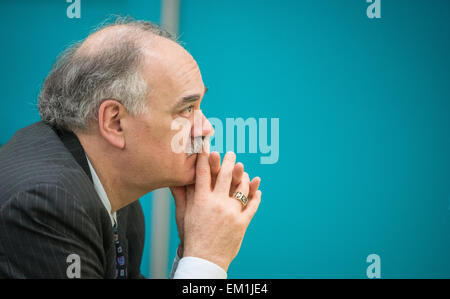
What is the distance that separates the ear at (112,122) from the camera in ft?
2.90

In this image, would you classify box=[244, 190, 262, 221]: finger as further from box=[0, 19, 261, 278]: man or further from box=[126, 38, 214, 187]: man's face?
box=[126, 38, 214, 187]: man's face

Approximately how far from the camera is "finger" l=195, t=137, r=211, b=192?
3.19ft

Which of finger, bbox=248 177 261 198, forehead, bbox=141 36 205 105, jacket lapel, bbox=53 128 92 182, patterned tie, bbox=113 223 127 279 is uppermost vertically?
forehead, bbox=141 36 205 105

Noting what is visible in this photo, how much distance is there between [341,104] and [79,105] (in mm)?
1025

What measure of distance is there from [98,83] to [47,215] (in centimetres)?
37

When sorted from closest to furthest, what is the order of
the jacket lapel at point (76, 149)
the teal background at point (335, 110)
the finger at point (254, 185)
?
the jacket lapel at point (76, 149)
the finger at point (254, 185)
the teal background at point (335, 110)

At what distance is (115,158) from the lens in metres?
0.93

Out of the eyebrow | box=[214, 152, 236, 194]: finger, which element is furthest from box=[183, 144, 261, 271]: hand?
the eyebrow

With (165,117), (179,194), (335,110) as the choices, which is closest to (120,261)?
(179,194)

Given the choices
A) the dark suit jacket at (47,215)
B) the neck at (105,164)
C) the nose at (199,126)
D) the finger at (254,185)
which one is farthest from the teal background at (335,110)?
the dark suit jacket at (47,215)

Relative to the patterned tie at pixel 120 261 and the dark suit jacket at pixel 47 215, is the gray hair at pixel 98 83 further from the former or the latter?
the patterned tie at pixel 120 261

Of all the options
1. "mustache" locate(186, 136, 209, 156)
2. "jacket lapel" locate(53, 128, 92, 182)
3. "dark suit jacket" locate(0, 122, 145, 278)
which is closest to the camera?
"dark suit jacket" locate(0, 122, 145, 278)
